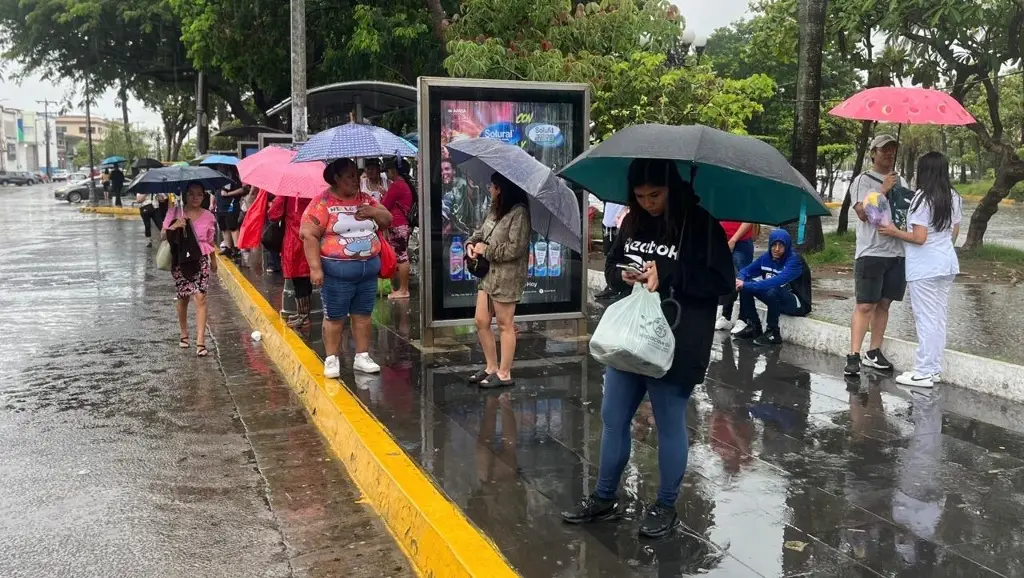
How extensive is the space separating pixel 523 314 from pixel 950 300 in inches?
220

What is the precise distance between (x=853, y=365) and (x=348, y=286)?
3904 mm

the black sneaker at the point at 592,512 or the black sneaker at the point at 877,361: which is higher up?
the black sneaker at the point at 877,361

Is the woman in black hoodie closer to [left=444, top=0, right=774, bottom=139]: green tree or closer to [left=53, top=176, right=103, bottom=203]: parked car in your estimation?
[left=444, top=0, right=774, bottom=139]: green tree

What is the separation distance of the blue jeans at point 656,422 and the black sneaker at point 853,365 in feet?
11.0

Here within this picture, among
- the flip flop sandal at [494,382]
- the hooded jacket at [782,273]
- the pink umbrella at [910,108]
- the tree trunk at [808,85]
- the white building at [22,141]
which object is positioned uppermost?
the white building at [22,141]

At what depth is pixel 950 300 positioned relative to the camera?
10414 millimetres

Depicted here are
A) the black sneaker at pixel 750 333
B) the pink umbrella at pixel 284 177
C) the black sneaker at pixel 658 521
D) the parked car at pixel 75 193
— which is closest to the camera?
the black sneaker at pixel 658 521

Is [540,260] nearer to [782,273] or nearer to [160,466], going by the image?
[782,273]

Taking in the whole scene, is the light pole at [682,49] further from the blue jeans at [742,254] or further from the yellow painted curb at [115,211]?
the yellow painted curb at [115,211]

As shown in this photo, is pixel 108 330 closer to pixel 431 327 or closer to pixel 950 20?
pixel 431 327

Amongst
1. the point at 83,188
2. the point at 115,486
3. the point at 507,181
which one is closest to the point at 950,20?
the point at 507,181

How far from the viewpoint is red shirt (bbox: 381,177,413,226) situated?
1000 centimetres

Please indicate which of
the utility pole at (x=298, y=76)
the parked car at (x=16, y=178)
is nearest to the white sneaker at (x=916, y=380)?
the utility pole at (x=298, y=76)

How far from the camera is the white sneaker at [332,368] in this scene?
6700mm
